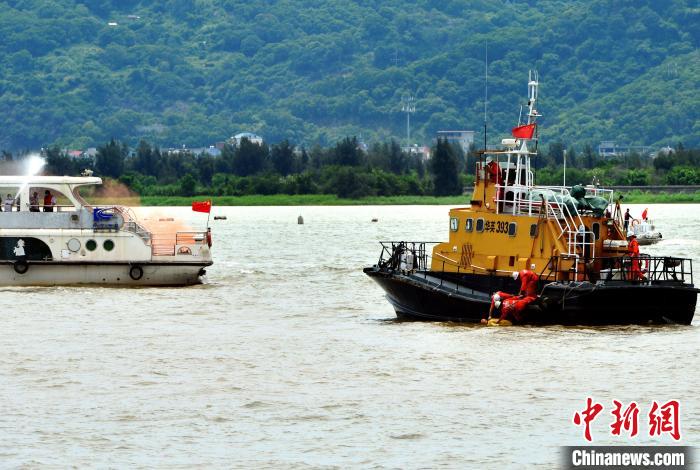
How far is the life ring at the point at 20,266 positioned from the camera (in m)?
51.4

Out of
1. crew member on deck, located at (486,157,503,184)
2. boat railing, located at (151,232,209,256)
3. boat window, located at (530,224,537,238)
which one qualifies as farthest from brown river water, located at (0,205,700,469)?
crew member on deck, located at (486,157,503,184)

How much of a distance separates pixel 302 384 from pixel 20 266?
70.5 feet

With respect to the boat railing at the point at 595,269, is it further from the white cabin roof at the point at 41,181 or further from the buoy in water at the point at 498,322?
the white cabin roof at the point at 41,181

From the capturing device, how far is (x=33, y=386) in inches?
1276

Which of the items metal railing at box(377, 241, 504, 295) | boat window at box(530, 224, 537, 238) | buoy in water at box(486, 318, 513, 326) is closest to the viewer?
buoy in water at box(486, 318, 513, 326)

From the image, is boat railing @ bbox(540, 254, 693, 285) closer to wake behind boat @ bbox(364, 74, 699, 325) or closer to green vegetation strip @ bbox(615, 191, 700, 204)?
wake behind boat @ bbox(364, 74, 699, 325)

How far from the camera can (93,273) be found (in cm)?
5184

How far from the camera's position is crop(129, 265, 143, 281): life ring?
171 ft

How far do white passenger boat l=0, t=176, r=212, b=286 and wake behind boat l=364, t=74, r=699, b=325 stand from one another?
11421mm

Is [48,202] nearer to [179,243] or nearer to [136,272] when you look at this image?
[136,272]

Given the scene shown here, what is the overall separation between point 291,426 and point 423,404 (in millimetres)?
3080

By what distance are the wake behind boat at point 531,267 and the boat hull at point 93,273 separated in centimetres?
1143

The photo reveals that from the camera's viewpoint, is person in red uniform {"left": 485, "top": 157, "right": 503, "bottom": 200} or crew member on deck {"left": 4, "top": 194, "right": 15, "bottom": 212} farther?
crew member on deck {"left": 4, "top": 194, "right": 15, "bottom": 212}

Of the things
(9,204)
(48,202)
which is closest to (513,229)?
(48,202)
